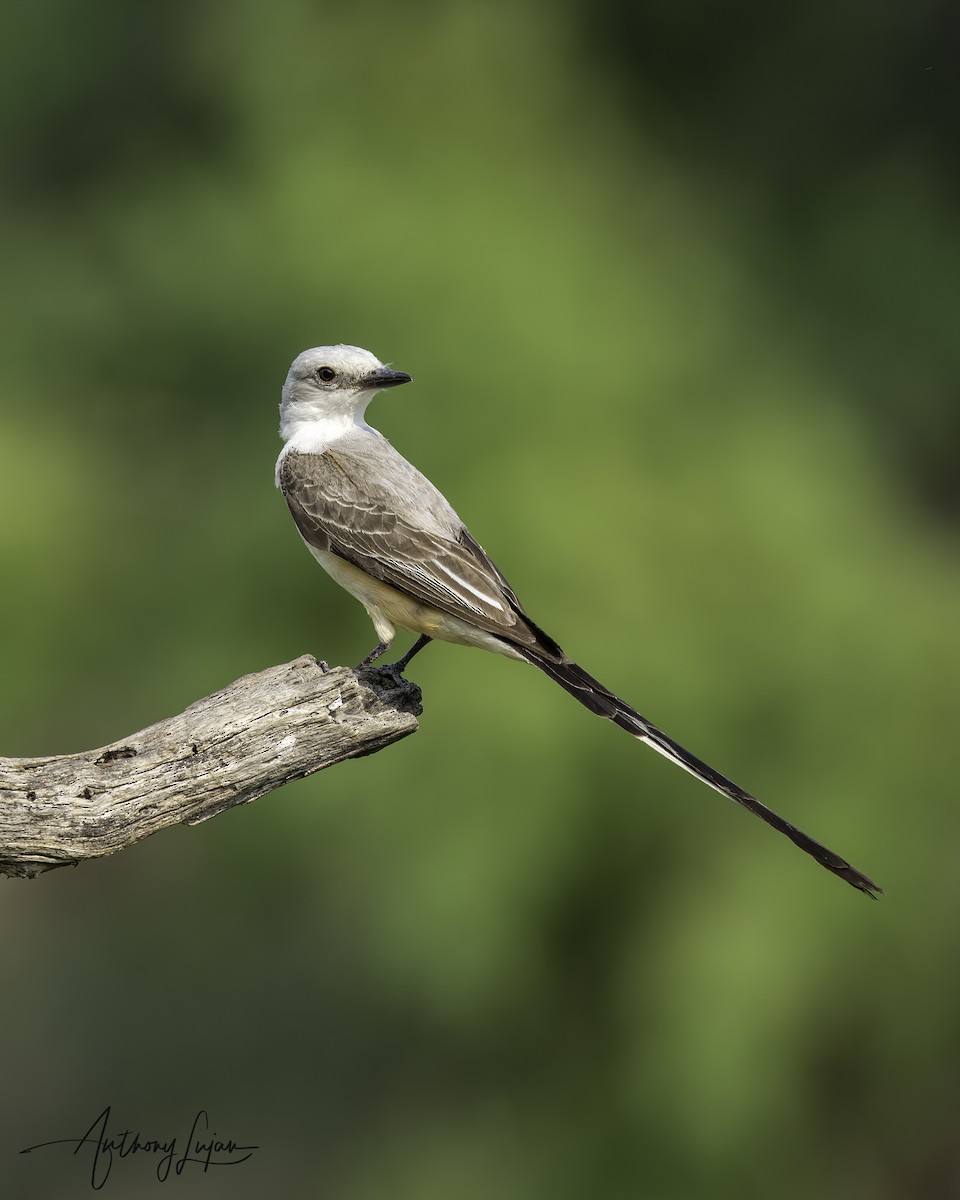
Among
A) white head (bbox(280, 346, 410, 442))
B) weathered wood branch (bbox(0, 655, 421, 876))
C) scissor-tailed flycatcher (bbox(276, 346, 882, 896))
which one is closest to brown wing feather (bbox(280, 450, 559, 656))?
scissor-tailed flycatcher (bbox(276, 346, 882, 896))

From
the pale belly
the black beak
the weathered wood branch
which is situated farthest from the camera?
the black beak

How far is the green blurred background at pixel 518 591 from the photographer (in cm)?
1052

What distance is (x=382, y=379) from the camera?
6.49 metres

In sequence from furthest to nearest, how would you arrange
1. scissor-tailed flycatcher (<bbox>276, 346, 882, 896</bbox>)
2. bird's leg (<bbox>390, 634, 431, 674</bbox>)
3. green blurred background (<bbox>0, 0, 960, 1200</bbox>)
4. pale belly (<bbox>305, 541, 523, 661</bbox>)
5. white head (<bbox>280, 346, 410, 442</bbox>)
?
green blurred background (<bbox>0, 0, 960, 1200</bbox>) < white head (<bbox>280, 346, 410, 442</bbox>) < bird's leg (<bbox>390, 634, 431, 674</bbox>) < pale belly (<bbox>305, 541, 523, 661</bbox>) < scissor-tailed flycatcher (<bbox>276, 346, 882, 896</bbox>)

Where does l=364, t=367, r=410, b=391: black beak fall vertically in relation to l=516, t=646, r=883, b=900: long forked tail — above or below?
above

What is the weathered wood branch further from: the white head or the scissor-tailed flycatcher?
the white head

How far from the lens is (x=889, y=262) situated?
1571cm

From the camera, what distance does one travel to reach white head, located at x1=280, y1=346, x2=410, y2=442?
21.6 ft

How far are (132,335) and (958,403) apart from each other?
7.94 m

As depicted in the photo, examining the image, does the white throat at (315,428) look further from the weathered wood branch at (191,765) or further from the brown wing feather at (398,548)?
the weathered wood branch at (191,765)

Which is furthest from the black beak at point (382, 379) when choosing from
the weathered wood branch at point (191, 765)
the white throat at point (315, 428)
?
the weathered wood branch at point (191, 765)

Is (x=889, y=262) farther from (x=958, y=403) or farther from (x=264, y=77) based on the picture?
(x=264, y=77)
